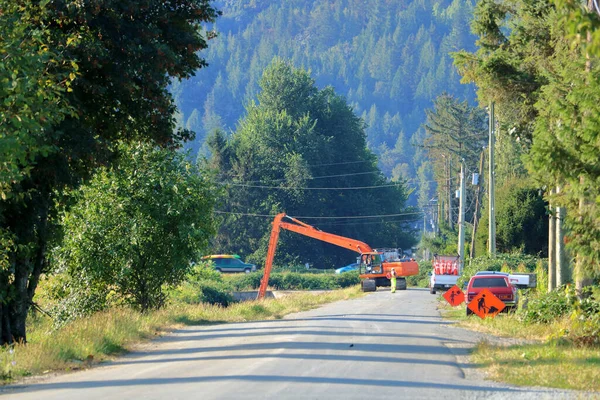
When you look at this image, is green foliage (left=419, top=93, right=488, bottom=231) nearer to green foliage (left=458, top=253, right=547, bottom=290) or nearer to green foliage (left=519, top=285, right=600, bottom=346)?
green foliage (left=458, top=253, right=547, bottom=290)

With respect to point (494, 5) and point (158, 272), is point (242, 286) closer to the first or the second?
point (158, 272)

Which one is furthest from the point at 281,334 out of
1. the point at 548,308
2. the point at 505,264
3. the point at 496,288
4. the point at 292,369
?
the point at 505,264

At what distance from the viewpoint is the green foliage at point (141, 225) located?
29.4 metres

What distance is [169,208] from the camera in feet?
98.0

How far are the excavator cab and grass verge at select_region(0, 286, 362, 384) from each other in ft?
83.1

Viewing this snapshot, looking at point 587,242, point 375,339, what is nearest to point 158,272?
point 375,339

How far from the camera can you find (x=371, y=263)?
6006 cm

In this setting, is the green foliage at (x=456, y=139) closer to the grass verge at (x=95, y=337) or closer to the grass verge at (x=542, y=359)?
the grass verge at (x=95, y=337)

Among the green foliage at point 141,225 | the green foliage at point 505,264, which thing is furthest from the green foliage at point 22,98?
the green foliage at point 505,264

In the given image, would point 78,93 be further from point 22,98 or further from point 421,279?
point 421,279

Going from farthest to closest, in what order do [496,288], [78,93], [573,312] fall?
[496,288] → [573,312] → [78,93]

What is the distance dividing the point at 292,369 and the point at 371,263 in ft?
147

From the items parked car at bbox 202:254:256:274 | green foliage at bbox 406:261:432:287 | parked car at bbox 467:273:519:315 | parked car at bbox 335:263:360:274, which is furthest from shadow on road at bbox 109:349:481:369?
parked car at bbox 335:263:360:274

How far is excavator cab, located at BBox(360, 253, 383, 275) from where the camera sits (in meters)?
59.8
